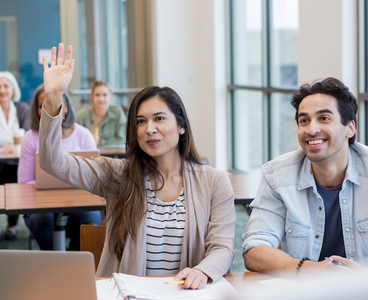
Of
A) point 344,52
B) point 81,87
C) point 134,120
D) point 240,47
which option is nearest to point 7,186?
point 134,120

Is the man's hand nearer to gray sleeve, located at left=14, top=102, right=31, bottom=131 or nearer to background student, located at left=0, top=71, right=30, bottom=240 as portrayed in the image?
background student, located at left=0, top=71, right=30, bottom=240

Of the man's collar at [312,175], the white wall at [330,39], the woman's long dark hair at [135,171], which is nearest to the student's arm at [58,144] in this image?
the woman's long dark hair at [135,171]

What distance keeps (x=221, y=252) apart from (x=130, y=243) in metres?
0.31

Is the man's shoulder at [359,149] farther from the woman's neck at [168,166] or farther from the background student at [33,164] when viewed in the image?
the background student at [33,164]

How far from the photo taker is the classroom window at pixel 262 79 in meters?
4.36

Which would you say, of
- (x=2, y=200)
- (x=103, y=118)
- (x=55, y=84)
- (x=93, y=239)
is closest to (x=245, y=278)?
(x=93, y=239)

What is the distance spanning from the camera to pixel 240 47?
209 inches

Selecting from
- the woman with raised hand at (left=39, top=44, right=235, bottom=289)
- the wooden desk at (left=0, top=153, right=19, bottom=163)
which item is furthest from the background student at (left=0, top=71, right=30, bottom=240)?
the woman with raised hand at (left=39, top=44, right=235, bottom=289)

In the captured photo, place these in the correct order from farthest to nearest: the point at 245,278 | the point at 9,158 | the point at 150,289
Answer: the point at 9,158 → the point at 245,278 → the point at 150,289

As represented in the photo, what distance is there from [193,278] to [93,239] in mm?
555

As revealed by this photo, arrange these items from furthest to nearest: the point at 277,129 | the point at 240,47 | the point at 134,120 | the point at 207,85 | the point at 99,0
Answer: the point at 99,0 < the point at 207,85 < the point at 240,47 < the point at 277,129 < the point at 134,120

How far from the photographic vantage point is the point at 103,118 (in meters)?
5.00

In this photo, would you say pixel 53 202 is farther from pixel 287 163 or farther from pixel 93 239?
pixel 287 163

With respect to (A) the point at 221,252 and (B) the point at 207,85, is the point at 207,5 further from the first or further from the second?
(A) the point at 221,252
